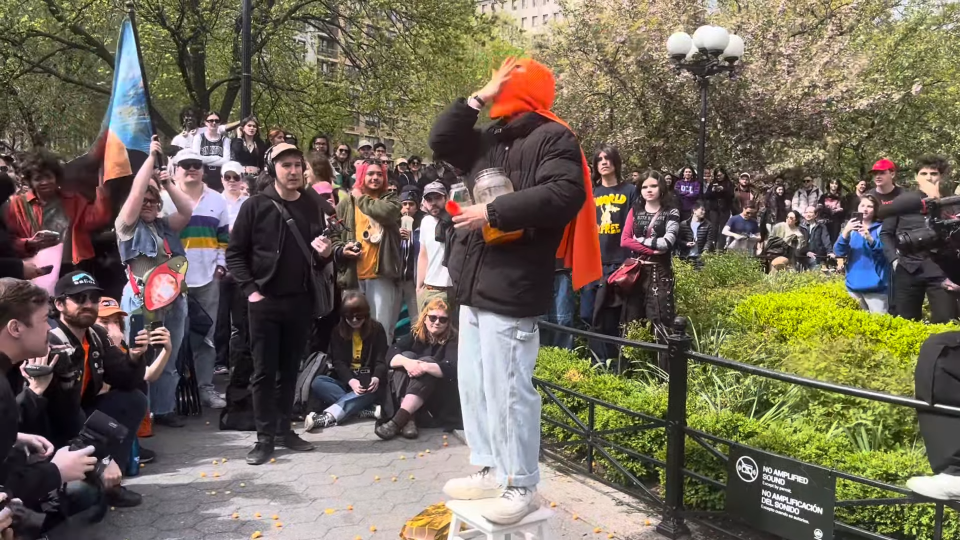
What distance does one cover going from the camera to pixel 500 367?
305cm

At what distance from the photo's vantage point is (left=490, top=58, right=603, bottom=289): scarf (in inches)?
123

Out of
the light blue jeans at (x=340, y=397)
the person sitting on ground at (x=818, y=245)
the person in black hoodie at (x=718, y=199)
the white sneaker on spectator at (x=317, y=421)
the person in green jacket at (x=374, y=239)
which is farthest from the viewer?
the person in black hoodie at (x=718, y=199)

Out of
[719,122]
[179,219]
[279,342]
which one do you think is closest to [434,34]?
[719,122]

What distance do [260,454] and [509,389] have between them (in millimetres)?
2738

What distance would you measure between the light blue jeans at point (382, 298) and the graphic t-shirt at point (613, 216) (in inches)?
80.7

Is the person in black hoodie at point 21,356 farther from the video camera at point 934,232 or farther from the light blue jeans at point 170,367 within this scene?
the video camera at point 934,232

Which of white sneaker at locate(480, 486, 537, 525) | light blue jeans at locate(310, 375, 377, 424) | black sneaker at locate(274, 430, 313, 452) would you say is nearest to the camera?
white sneaker at locate(480, 486, 537, 525)

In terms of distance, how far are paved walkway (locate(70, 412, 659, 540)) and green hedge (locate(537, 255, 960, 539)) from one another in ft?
1.79

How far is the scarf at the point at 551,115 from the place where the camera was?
123 inches

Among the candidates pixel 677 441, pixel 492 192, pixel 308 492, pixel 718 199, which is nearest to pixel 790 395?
pixel 677 441

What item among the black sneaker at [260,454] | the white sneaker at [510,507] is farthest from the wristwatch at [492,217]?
the black sneaker at [260,454]

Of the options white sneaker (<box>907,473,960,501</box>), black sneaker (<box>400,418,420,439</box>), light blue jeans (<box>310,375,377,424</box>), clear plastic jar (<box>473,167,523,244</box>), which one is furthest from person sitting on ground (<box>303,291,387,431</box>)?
white sneaker (<box>907,473,960,501</box>)

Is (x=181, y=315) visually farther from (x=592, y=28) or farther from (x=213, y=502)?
(x=592, y=28)

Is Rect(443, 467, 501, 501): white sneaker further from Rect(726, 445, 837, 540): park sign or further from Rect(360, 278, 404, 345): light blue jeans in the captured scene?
Rect(360, 278, 404, 345): light blue jeans
